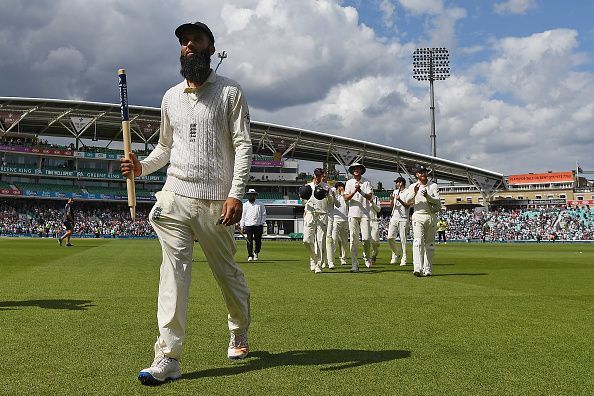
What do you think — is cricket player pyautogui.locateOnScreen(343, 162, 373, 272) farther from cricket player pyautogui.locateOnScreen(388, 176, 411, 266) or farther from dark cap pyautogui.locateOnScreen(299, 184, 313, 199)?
cricket player pyautogui.locateOnScreen(388, 176, 411, 266)

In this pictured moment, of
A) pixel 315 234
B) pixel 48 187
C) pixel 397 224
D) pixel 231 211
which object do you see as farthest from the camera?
pixel 48 187

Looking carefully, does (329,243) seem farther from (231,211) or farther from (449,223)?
(449,223)

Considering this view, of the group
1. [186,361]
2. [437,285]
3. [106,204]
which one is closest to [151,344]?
[186,361]

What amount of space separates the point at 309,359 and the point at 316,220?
372 inches

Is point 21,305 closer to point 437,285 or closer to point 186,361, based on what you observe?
point 186,361

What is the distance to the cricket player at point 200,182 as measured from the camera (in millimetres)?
3967

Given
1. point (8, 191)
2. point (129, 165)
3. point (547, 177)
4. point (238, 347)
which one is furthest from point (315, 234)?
point (547, 177)

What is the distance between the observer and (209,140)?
413 centimetres

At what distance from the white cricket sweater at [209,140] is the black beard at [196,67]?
0.28ft

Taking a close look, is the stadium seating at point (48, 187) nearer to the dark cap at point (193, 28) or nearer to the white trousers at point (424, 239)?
the white trousers at point (424, 239)

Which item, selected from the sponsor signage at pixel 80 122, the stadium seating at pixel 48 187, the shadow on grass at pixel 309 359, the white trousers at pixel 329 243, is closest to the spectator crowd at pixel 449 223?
the stadium seating at pixel 48 187

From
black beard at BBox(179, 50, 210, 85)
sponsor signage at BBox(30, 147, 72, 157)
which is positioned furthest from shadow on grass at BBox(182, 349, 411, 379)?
sponsor signage at BBox(30, 147, 72, 157)

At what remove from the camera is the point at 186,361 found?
13.7 feet

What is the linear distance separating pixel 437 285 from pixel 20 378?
7.48 meters
